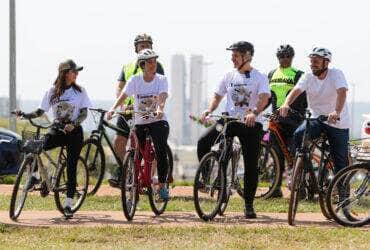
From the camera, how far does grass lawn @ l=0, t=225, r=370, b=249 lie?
8609mm

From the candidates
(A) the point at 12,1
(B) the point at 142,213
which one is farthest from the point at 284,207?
(A) the point at 12,1

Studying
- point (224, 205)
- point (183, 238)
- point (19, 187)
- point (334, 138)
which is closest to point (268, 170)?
point (224, 205)

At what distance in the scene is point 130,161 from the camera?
10.3 metres

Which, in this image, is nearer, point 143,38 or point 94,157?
point 143,38

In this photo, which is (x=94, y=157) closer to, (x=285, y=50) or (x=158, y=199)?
(x=158, y=199)

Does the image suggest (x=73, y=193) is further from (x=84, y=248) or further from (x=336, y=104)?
(x=336, y=104)

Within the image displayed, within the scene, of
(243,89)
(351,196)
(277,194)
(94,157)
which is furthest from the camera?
(277,194)

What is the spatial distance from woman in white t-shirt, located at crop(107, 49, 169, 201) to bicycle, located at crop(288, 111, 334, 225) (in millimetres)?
1588

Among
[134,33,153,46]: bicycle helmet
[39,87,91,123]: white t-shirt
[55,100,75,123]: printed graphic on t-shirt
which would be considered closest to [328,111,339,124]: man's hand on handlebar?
[39,87,91,123]: white t-shirt

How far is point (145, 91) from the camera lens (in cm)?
1069

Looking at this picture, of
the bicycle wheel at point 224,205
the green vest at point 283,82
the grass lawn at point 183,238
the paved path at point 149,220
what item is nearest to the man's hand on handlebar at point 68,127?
the paved path at point 149,220

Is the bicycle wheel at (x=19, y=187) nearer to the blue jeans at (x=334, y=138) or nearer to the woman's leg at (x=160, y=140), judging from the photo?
the woman's leg at (x=160, y=140)

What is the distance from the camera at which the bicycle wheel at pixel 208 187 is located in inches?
400

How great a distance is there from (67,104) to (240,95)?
1.93 metres
